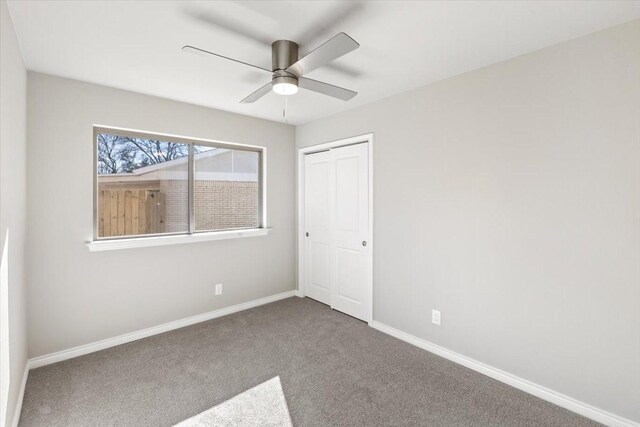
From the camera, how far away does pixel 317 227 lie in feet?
13.1

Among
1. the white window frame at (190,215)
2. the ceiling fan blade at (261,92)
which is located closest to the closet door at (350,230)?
the white window frame at (190,215)

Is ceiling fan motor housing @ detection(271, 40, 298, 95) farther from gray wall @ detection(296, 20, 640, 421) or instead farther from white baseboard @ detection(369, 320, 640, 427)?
white baseboard @ detection(369, 320, 640, 427)

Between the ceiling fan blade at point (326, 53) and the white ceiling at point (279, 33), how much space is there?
0.21 m

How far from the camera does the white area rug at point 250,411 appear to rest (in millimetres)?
1891

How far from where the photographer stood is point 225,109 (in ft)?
11.4

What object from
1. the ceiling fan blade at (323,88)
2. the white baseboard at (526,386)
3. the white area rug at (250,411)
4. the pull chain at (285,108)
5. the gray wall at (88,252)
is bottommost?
the white area rug at (250,411)

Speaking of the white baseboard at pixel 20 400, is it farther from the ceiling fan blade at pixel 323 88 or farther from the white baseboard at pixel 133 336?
the ceiling fan blade at pixel 323 88

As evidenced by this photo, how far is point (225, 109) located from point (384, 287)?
2.64 meters

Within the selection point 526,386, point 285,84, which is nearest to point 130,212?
point 285,84

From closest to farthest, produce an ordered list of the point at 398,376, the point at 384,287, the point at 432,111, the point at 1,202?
the point at 1,202 < the point at 398,376 < the point at 432,111 < the point at 384,287

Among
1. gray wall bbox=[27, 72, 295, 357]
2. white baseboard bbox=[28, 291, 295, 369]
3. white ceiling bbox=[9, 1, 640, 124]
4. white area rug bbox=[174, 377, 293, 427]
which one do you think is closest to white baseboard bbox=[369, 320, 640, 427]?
white area rug bbox=[174, 377, 293, 427]

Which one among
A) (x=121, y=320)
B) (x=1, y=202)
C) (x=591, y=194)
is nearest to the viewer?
(x=1, y=202)

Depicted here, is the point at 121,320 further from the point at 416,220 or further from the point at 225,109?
the point at 416,220

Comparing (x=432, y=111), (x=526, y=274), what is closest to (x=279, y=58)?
(x=432, y=111)
